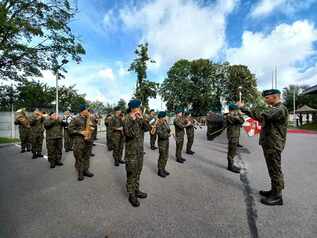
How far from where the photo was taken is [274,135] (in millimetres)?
3535

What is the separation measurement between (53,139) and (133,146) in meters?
3.84

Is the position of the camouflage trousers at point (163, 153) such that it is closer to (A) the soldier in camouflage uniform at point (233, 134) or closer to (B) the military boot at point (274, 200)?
→ (A) the soldier in camouflage uniform at point (233, 134)

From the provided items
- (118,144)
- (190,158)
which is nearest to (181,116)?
(190,158)

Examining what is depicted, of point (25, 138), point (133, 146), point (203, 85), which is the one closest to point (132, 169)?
point (133, 146)

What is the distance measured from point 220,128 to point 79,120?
21.2 ft

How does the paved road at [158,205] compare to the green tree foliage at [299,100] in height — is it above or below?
below

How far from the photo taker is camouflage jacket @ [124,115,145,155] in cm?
362

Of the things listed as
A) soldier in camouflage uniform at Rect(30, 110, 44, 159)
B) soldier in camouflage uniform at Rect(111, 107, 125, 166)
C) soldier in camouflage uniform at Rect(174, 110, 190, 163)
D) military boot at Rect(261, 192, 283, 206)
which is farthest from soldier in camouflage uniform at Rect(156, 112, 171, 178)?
soldier in camouflage uniform at Rect(30, 110, 44, 159)

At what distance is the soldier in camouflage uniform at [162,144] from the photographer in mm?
5254

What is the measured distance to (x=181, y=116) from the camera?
7.50 metres

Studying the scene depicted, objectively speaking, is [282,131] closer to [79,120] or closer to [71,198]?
[71,198]

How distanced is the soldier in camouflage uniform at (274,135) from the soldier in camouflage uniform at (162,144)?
7.77 ft

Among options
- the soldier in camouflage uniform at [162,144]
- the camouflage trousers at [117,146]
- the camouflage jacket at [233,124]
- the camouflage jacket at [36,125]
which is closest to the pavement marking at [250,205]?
the camouflage jacket at [233,124]

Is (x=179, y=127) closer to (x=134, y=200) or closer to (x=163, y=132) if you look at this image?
(x=163, y=132)
